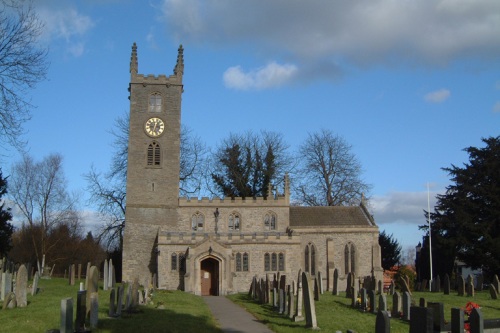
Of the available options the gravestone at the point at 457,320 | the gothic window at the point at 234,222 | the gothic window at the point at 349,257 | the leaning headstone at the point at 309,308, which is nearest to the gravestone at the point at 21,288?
the leaning headstone at the point at 309,308

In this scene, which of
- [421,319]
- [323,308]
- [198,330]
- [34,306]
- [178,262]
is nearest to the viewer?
[421,319]

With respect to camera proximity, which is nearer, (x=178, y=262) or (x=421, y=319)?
(x=421, y=319)

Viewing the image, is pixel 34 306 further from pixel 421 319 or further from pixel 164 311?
pixel 421 319

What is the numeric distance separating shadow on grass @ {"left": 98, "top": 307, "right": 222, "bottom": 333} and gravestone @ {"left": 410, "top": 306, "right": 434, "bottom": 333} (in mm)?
7603

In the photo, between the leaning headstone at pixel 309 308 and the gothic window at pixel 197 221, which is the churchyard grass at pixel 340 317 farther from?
the gothic window at pixel 197 221

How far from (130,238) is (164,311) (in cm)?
2230

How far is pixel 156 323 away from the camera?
15836 mm

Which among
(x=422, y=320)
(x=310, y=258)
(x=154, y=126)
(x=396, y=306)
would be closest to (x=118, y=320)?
(x=396, y=306)

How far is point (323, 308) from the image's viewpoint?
22391 millimetres

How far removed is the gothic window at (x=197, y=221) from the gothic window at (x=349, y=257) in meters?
11.0

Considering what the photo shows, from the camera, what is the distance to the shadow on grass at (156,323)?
14.5 metres

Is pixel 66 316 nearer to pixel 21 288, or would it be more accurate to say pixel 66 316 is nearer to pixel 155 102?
pixel 21 288

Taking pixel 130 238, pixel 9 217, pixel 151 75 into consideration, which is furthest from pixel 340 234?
pixel 9 217

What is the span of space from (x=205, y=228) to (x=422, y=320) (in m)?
35.7
